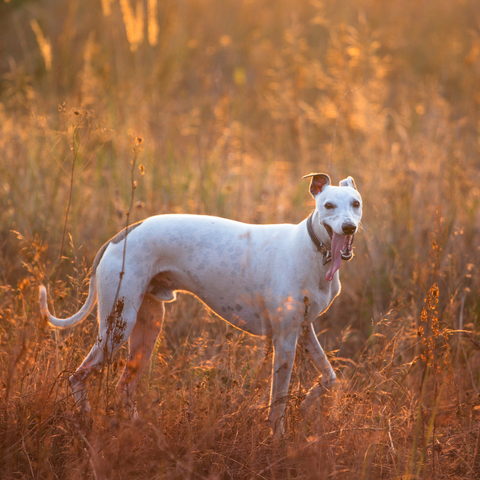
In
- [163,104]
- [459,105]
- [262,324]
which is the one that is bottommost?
[262,324]

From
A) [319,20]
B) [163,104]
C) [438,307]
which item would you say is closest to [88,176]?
[163,104]

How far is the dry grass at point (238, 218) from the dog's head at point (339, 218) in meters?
0.48

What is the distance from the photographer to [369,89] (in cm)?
698

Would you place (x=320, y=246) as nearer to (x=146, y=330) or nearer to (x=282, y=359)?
(x=282, y=359)

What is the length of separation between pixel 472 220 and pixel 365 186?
1.27m

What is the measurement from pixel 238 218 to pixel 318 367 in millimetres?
2534

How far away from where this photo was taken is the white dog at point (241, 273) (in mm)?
3129

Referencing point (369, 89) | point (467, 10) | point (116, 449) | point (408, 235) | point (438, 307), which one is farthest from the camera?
point (467, 10)

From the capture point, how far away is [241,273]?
10.9 ft

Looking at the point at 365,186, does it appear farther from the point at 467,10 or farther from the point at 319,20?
the point at 467,10

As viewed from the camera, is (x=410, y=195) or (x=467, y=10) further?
(x=467, y=10)

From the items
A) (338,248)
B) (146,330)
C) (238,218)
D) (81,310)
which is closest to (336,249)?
(338,248)

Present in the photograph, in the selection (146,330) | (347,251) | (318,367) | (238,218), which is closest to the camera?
(347,251)

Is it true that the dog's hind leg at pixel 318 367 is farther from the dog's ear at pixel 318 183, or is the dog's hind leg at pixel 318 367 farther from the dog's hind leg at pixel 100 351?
the dog's hind leg at pixel 100 351
